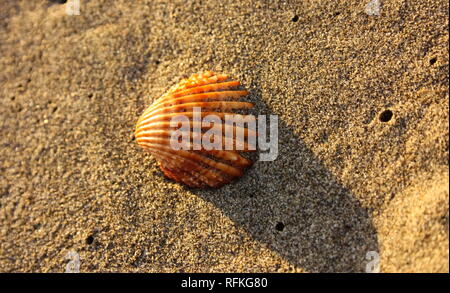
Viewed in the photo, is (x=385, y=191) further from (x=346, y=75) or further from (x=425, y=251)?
(x=346, y=75)

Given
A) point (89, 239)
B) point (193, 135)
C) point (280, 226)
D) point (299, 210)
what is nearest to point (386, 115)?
point (299, 210)

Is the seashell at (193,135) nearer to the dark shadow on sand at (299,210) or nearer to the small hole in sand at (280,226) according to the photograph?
the dark shadow on sand at (299,210)

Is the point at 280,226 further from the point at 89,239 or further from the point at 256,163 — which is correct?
the point at 89,239

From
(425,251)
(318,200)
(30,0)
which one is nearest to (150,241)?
(318,200)

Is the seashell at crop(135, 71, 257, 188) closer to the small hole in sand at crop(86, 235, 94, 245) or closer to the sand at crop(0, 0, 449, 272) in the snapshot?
the sand at crop(0, 0, 449, 272)

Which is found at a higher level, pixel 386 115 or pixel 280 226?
pixel 386 115

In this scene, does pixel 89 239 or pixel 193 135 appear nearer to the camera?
pixel 193 135

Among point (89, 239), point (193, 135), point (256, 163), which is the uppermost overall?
point (193, 135)
